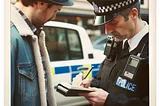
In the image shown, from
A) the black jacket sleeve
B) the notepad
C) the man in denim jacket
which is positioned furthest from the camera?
the black jacket sleeve

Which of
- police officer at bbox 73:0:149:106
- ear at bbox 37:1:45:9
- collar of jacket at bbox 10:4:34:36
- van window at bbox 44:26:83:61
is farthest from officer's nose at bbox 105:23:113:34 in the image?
collar of jacket at bbox 10:4:34:36

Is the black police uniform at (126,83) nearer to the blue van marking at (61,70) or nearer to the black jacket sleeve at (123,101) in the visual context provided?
the black jacket sleeve at (123,101)

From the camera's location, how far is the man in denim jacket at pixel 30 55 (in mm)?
2355

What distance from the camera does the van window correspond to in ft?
8.10

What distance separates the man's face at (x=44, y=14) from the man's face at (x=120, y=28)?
51cm

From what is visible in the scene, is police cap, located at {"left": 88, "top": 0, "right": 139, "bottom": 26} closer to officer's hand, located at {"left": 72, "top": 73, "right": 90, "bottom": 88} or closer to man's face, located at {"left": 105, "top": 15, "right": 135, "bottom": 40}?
man's face, located at {"left": 105, "top": 15, "right": 135, "bottom": 40}

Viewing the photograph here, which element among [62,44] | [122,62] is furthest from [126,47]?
[62,44]

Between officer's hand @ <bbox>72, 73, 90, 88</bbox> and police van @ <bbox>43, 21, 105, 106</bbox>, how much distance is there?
3 cm

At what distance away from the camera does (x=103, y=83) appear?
102 inches

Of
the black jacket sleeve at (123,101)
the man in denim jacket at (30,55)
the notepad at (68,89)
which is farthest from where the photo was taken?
the black jacket sleeve at (123,101)

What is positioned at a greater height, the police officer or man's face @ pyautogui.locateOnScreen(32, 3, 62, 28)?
man's face @ pyautogui.locateOnScreen(32, 3, 62, 28)

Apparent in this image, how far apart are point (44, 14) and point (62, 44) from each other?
0.31 meters

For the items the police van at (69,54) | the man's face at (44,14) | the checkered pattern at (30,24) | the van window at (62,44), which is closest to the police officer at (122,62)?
the police van at (69,54)
